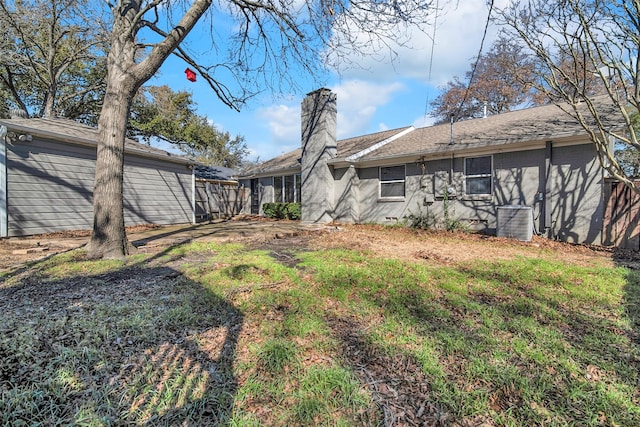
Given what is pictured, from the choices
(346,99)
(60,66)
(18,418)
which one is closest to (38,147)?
(18,418)

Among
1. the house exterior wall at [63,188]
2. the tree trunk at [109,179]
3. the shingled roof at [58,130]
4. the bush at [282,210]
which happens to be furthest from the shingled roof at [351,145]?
the tree trunk at [109,179]

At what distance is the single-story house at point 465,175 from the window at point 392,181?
36mm

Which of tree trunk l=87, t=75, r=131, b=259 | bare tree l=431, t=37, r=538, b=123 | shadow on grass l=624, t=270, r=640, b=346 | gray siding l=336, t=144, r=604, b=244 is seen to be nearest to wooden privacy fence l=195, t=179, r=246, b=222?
gray siding l=336, t=144, r=604, b=244

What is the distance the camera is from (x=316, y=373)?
2092 millimetres

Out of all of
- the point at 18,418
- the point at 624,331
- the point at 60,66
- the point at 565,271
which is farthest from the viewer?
the point at 60,66

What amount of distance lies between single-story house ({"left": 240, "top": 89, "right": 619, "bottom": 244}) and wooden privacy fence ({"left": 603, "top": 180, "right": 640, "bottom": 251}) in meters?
0.12

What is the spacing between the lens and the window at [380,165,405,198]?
10.5m

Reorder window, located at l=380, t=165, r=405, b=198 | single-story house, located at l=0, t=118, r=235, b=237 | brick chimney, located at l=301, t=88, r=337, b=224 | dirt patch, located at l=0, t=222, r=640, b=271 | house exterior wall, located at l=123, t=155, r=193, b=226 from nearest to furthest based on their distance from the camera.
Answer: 1. dirt patch, located at l=0, t=222, r=640, b=271
2. single-story house, located at l=0, t=118, r=235, b=237
3. house exterior wall, located at l=123, t=155, r=193, b=226
4. window, located at l=380, t=165, r=405, b=198
5. brick chimney, located at l=301, t=88, r=337, b=224

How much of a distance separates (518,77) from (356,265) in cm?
646

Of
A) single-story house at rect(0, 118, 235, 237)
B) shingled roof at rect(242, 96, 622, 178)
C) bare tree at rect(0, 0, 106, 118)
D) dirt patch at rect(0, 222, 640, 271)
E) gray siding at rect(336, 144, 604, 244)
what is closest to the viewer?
dirt patch at rect(0, 222, 640, 271)

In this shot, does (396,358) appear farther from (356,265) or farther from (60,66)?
(60,66)

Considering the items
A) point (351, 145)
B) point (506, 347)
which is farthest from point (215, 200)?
point (506, 347)

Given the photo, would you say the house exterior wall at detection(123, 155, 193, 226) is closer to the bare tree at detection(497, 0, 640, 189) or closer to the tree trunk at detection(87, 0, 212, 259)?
the tree trunk at detection(87, 0, 212, 259)

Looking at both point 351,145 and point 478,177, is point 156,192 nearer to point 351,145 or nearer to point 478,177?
point 351,145
